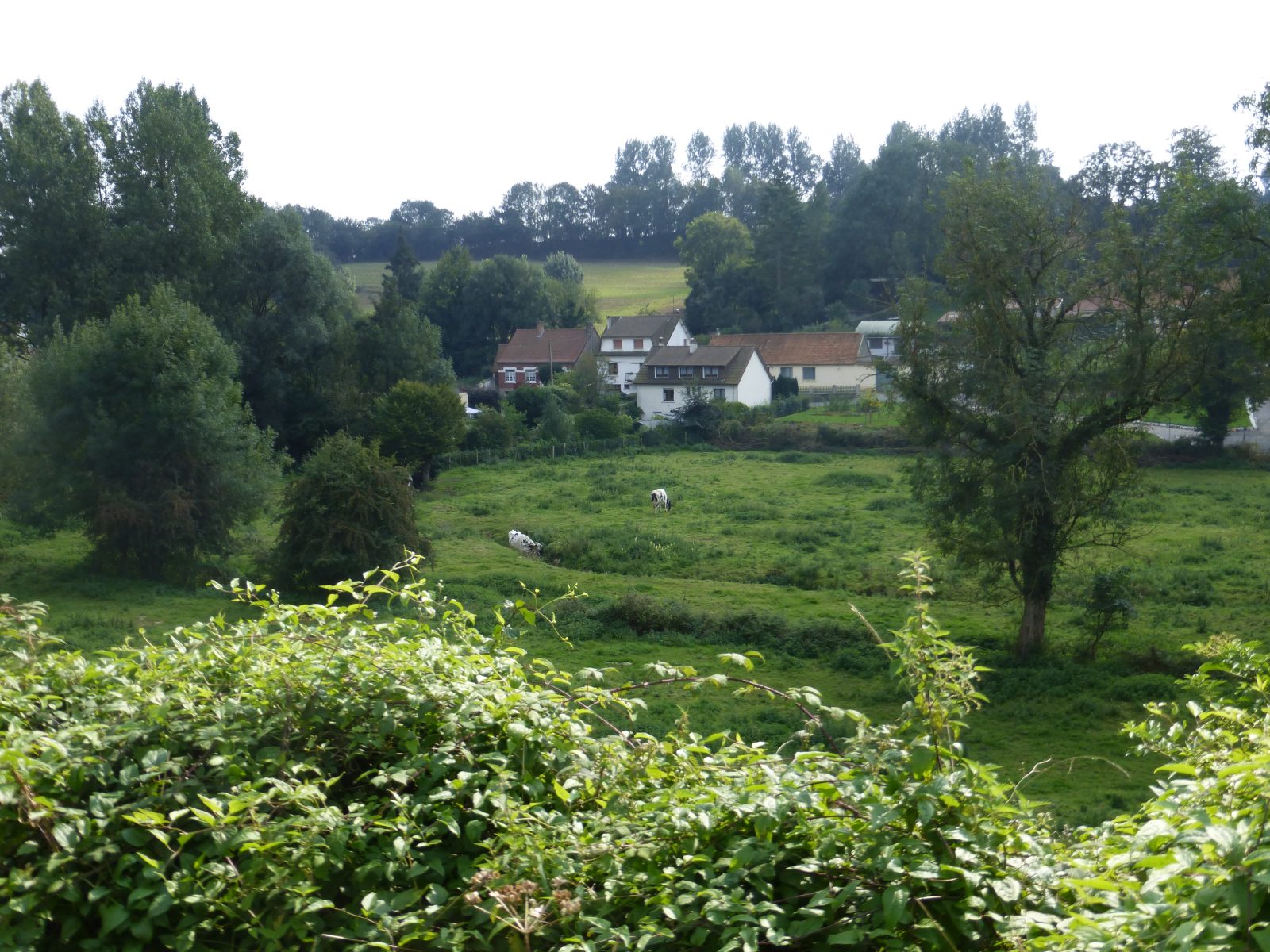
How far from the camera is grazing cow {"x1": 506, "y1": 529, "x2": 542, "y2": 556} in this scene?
91.8 feet

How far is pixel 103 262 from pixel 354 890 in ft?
135

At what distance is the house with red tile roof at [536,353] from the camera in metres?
70.3

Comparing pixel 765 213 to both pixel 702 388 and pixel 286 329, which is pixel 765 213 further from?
pixel 286 329

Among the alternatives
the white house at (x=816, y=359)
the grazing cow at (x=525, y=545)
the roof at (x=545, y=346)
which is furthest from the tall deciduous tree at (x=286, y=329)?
the roof at (x=545, y=346)

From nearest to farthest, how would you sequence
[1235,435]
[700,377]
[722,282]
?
1. [1235,435]
2. [700,377]
3. [722,282]

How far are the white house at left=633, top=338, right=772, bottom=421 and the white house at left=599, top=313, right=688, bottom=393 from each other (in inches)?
349

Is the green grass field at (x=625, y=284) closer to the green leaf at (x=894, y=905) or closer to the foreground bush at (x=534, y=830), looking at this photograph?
the foreground bush at (x=534, y=830)

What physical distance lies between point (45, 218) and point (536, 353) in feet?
119

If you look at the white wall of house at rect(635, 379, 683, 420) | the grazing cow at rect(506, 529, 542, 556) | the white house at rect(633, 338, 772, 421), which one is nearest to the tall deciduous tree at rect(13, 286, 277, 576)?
the grazing cow at rect(506, 529, 542, 556)

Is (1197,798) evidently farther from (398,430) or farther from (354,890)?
(398,430)

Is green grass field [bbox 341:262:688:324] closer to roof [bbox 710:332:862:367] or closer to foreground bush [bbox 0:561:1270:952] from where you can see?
roof [bbox 710:332:862:367]

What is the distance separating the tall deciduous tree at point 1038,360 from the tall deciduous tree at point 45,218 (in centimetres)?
3216

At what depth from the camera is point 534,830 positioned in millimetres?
3043

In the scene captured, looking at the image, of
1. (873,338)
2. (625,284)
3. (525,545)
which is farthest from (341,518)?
(625,284)
